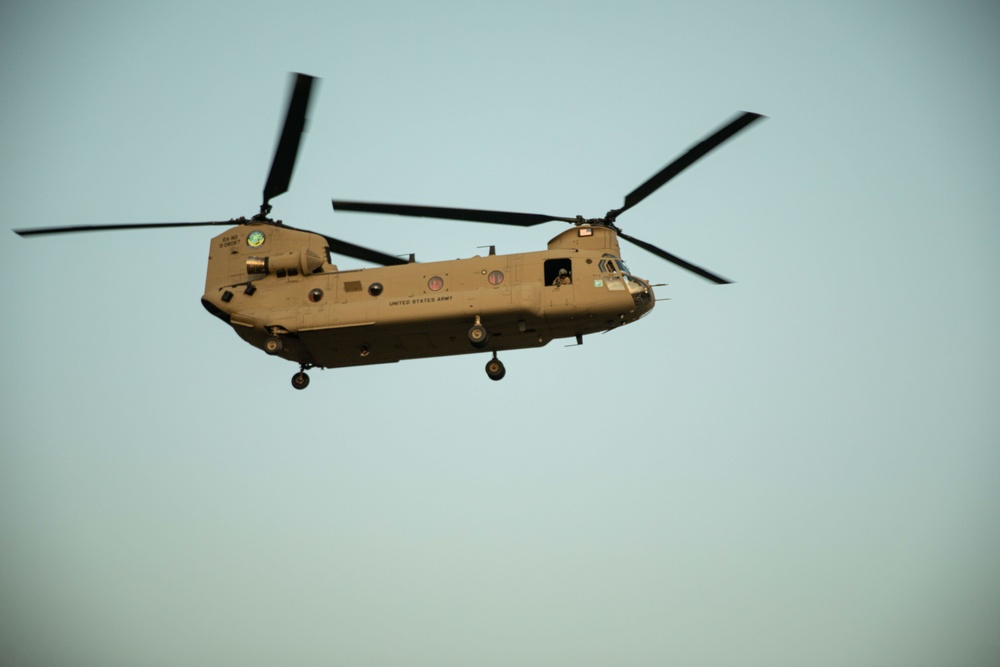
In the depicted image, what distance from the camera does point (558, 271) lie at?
26.5 m

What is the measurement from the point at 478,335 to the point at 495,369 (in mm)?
1415

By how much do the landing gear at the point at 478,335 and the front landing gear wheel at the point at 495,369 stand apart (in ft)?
3.62

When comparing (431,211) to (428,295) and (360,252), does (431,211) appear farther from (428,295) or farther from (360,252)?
(360,252)

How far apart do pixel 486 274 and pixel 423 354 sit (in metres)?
2.92

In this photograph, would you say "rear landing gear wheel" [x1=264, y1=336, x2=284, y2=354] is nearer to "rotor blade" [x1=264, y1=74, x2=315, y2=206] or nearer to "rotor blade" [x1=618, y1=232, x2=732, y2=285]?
"rotor blade" [x1=264, y1=74, x2=315, y2=206]

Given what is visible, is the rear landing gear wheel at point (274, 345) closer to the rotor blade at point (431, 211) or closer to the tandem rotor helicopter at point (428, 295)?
the tandem rotor helicopter at point (428, 295)

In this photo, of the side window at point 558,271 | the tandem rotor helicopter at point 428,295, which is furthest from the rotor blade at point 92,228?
the side window at point 558,271

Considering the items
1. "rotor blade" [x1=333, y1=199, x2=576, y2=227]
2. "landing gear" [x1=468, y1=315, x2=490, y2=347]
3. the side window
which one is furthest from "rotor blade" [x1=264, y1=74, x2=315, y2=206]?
the side window

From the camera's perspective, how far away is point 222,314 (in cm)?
2828

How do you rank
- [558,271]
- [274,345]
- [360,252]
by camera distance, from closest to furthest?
[558,271] → [274,345] → [360,252]

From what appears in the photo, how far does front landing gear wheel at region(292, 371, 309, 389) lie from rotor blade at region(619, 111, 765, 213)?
33.2 ft

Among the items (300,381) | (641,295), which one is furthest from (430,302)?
(641,295)

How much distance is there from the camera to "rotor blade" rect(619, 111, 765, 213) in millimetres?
23875

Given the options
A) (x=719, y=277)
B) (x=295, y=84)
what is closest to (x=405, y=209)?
(x=295, y=84)
